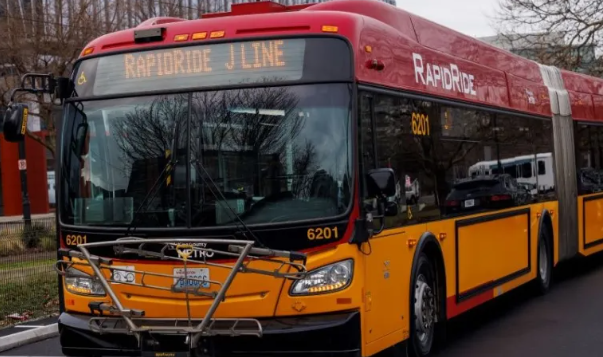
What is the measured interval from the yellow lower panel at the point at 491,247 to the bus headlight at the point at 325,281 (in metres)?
2.99

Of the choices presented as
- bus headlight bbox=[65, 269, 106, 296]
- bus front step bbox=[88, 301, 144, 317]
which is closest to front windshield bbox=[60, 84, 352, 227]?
bus headlight bbox=[65, 269, 106, 296]

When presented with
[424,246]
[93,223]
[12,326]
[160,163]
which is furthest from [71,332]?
[12,326]

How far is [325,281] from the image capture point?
694 centimetres

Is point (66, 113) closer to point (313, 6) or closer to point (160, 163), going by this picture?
point (160, 163)

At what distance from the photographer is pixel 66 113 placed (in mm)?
7906

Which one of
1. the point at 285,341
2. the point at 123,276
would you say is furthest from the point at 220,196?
the point at 285,341

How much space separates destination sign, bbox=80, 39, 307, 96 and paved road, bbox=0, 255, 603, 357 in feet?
12.2

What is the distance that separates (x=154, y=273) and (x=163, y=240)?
12.5 inches

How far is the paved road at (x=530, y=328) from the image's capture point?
368 inches

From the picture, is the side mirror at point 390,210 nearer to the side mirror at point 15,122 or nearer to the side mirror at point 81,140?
the side mirror at point 81,140

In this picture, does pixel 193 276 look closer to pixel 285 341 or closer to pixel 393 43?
pixel 285 341

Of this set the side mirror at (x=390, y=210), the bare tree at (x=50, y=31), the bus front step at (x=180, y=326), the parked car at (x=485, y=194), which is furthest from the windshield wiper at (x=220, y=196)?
the bare tree at (x=50, y=31)

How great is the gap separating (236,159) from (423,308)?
264cm

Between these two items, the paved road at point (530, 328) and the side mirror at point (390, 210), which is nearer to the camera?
the side mirror at point (390, 210)
